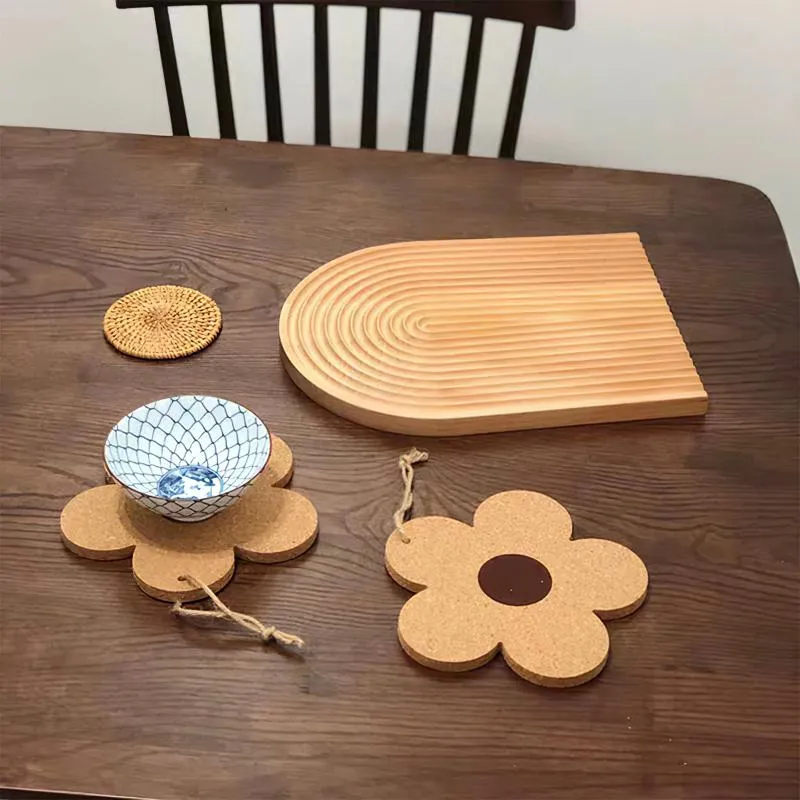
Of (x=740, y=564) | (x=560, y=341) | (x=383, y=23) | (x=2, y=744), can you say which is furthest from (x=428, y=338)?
(x=383, y=23)

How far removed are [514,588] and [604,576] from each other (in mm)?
80

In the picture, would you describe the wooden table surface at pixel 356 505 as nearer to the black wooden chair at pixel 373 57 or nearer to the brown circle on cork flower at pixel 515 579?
the brown circle on cork flower at pixel 515 579

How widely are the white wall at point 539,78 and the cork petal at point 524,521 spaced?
4.34ft

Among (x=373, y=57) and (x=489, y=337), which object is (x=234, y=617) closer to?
(x=489, y=337)

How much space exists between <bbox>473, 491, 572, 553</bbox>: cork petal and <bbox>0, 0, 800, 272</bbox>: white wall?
132 cm

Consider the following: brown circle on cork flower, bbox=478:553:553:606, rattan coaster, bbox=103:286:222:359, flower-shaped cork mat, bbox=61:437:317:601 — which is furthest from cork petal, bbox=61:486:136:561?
brown circle on cork flower, bbox=478:553:553:606

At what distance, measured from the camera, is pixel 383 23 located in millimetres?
1991

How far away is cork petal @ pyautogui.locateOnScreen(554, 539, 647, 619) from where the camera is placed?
835 millimetres

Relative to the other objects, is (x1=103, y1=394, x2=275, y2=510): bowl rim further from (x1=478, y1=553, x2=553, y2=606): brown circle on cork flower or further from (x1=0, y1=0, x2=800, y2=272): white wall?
(x1=0, y1=0, x2=800, y2=272): white wall

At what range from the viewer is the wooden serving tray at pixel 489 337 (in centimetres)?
100

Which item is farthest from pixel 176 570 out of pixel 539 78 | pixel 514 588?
pixel 539 78

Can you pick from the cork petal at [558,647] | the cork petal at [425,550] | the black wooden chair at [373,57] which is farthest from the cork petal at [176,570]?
the black wooden chair at [373,57]

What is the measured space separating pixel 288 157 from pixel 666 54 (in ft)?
3.16

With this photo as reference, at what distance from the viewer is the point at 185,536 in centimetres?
88
